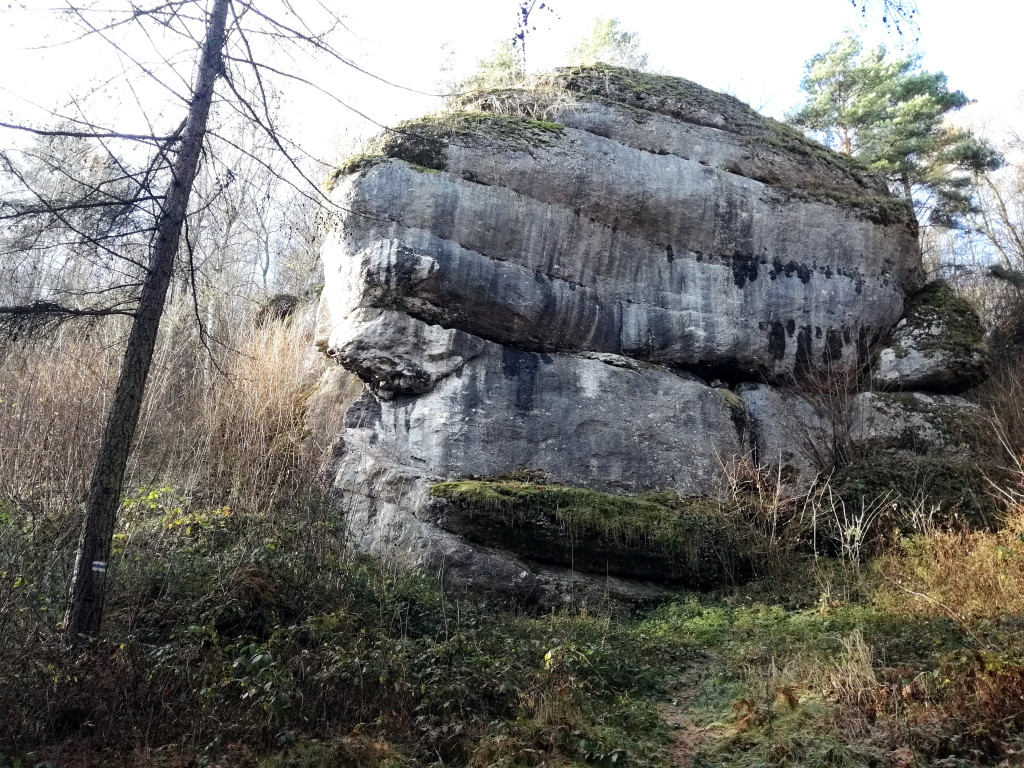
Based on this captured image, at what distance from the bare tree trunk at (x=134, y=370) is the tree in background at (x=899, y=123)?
15845 millimetres

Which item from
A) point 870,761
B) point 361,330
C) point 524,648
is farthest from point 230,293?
point 870,761

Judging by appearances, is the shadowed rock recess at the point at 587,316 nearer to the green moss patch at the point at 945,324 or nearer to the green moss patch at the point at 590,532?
the green moss patch at the point at 590,532

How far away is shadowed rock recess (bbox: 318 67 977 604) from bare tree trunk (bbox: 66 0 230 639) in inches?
111

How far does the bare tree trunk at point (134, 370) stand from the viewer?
508 centimetres

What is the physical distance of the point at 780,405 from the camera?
11.4m

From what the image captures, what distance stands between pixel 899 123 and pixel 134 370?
18.4m

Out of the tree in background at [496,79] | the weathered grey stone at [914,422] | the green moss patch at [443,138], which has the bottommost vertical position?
the weathered grey stone at [914,422]

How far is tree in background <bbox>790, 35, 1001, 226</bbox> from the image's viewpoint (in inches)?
724

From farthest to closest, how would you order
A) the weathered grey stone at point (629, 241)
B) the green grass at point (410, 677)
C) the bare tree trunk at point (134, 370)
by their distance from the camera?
the weathered grey stone at point (629, 241) → the bare tree trunk at point (134, 370) → the green grass at point (410, 677)

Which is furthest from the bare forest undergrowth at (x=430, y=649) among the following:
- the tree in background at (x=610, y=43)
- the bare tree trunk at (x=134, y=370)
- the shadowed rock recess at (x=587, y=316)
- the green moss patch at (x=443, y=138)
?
the tree in background at (x=610, y=43)

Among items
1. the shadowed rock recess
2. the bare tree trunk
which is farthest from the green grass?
the shadowed rock recess

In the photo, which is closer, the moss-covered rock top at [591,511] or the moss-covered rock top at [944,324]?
the moss-covered rock top at [591,511]

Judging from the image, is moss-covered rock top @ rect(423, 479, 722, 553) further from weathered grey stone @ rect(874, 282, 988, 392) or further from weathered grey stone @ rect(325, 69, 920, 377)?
weathered grey stone @ rect(874, 282, 988, 392)

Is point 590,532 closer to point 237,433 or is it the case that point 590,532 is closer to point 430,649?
point 430,649
